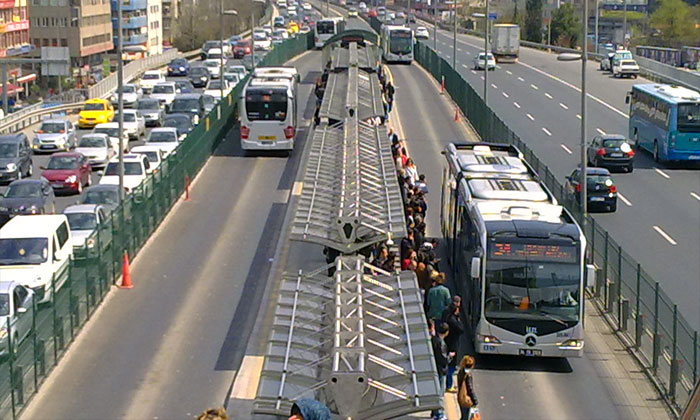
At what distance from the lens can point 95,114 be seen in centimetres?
6272

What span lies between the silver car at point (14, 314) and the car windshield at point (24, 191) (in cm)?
1431

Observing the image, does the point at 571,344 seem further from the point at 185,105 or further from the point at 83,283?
the point at 185,105

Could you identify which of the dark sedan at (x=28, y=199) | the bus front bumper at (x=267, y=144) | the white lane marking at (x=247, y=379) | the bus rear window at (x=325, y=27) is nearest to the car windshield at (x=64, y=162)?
the dark sedan at (x=28, y=199)

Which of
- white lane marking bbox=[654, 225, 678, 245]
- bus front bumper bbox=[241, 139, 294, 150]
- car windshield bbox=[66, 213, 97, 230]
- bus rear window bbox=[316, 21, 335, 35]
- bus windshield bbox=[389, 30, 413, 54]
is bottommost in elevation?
white lane marking bbox=[654, 225, 678, 245]

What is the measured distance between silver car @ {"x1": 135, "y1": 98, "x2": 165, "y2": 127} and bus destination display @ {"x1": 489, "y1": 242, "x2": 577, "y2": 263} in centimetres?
4102

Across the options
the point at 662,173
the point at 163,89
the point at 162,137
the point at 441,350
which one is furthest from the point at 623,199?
Answer: the point at 163,89

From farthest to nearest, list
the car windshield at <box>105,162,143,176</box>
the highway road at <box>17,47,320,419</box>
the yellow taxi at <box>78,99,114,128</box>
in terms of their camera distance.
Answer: the yellow taxi at <box>78,99,114,128</box> → the car windshield at <box>105,162,143,176</box> → the highway road at <box>17,47,320,419</box>

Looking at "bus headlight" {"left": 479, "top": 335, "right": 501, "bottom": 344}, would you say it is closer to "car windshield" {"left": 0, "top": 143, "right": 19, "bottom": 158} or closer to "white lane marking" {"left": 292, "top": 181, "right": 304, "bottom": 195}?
"white lane marking" {"left": 292, "top": 181, "right": 304, "bottom": 195}

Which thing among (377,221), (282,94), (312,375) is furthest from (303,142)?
(312,375)

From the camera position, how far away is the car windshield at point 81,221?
99.8ft

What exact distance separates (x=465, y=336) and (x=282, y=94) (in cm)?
2421

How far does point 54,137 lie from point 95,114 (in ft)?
35.5

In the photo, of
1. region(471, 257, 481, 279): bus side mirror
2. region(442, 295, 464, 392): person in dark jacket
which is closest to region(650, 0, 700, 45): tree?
region(471, 257, 481, 279): bus side mirror

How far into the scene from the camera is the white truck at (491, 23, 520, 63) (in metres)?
97.1
